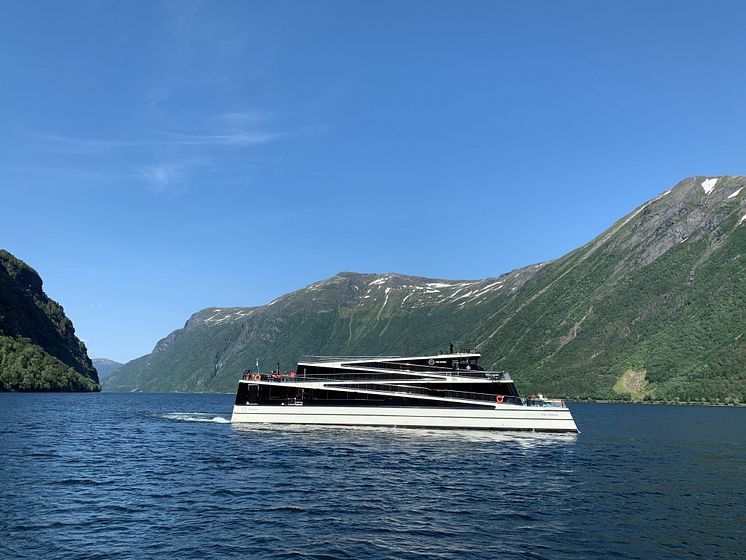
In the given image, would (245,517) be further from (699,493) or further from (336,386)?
(336,386)

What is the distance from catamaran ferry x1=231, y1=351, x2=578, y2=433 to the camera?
7288cm

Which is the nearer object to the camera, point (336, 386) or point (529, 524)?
point (529, 524)

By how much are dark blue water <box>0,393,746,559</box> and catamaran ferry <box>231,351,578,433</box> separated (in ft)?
32.1

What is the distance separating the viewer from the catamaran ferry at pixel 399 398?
72.9 m

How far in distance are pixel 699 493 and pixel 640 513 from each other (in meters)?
9.12

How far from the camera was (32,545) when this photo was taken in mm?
24016

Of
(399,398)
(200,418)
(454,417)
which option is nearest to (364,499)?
(454,417)

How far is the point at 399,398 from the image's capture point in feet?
245

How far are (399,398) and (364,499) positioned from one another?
41.1 meters

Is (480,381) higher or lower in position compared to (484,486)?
higher

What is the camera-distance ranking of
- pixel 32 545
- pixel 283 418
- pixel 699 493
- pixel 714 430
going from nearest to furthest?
pixel 32 545 → pixel 699 493 → pixel 283 418 → pixel 714 430

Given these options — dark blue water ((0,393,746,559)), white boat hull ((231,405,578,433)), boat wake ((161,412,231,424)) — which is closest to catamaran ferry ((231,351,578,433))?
white boat hull ((231,405,578,433))

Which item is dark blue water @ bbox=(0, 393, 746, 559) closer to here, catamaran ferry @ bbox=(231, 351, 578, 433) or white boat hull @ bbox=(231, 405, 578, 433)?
white boat hull @ bbox=(231, 405, 578, 433)

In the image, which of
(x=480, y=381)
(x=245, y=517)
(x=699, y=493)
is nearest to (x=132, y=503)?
(x=245, y=517)
